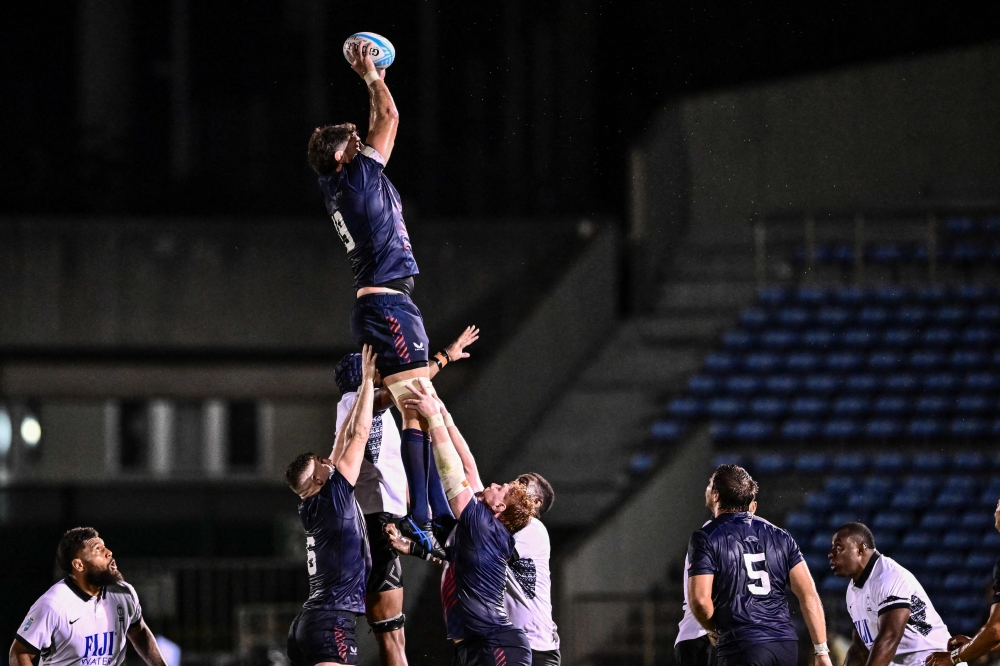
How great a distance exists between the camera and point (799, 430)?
54.4ft

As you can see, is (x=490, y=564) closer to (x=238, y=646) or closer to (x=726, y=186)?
(x=238, y=646)

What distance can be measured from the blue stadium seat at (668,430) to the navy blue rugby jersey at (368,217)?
389 inches

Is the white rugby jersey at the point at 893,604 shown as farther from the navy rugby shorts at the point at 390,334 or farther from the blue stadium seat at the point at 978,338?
the blue stadium seat at the point at 978,338

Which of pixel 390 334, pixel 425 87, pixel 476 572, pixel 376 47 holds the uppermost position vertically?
pixel 425 87

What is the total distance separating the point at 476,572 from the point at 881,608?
240 centimetres

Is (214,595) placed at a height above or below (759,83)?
below

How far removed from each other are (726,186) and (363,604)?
1421 cm

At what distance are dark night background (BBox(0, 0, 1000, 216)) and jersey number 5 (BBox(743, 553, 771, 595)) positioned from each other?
12.8 meters

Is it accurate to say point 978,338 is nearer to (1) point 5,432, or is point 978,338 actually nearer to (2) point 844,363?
(2) point 844,363

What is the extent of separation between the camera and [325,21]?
2338cm

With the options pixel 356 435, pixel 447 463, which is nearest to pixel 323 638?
pixel 356 435

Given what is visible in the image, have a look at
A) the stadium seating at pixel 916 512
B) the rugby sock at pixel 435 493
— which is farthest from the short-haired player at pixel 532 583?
the stadium seating at pixel 916 512

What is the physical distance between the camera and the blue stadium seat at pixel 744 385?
17344mm

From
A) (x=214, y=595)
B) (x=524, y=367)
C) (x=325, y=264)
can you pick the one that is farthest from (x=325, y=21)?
(x=214, y=595)
